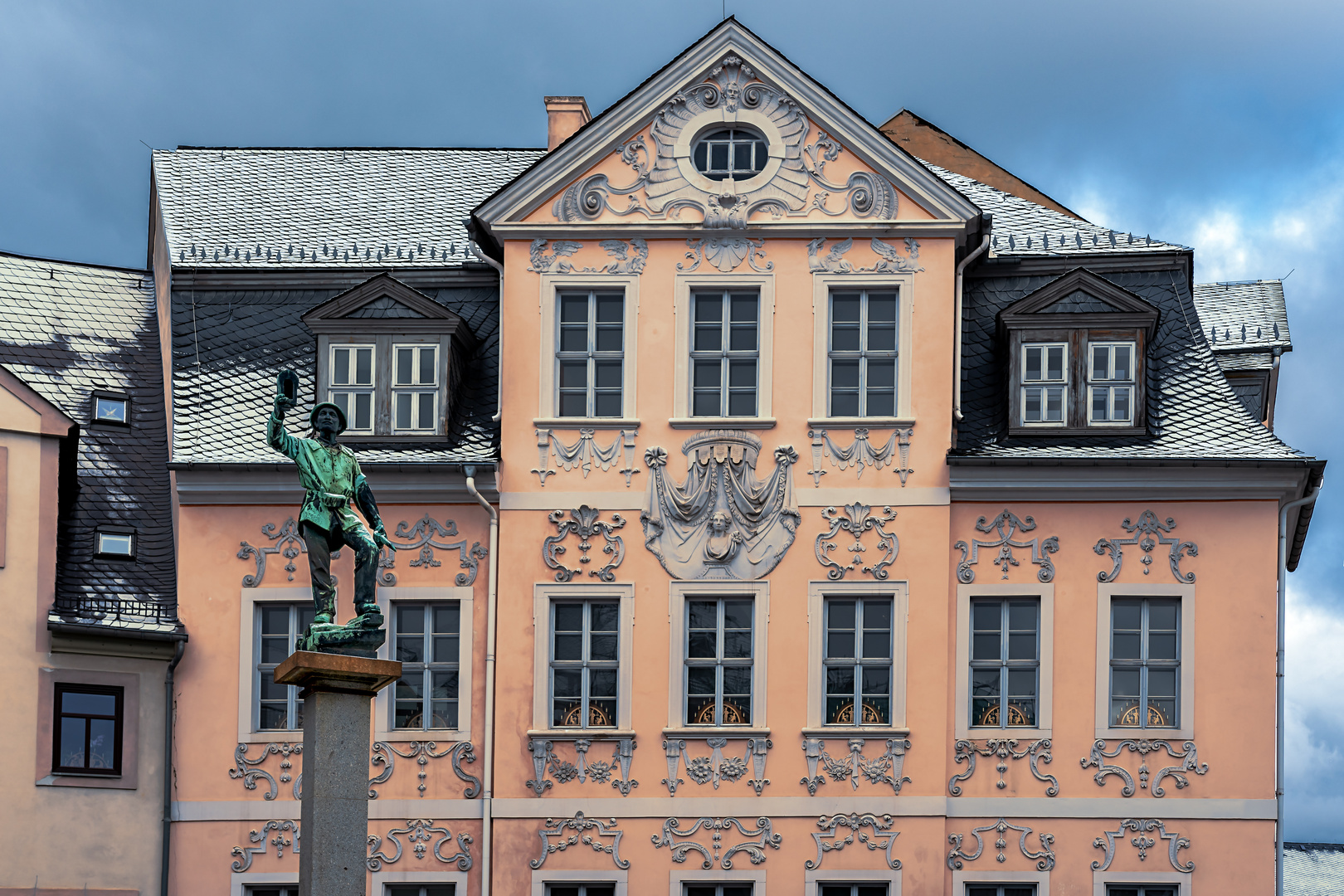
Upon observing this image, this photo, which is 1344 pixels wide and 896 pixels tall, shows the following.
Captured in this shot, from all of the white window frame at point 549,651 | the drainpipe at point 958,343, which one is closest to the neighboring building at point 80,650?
the white window frame at point 549,651

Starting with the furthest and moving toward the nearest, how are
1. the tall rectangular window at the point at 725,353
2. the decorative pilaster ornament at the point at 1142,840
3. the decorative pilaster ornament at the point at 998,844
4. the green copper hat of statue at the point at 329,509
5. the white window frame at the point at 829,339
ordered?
the tall rectangular window at the point at 725,353, the white window frame at the point at 829,339, the decorative pilaster ornament at the point at 998,844, the decorative pilaster ornament at the point at 1142,840, the green copper hat of statue at the point at 329,509

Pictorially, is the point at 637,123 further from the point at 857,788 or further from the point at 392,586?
the point at 857,788

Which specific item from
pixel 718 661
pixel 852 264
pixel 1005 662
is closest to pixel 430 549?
pixel 718 661

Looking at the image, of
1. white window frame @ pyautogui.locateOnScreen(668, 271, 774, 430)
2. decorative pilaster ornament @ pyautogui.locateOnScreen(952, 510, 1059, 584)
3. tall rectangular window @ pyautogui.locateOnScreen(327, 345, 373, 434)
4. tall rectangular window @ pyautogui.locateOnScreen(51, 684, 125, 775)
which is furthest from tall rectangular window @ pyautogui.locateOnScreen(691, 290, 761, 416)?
tall rectangular window @ pyautogui.locateOnScreen(51, 684, 125, 775)

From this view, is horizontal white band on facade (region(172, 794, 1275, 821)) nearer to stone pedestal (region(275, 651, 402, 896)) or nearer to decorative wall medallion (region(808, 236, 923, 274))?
stone pedestal (region(275, 651, 402, 896))

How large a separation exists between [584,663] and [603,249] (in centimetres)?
557

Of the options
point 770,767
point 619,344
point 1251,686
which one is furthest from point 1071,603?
point 619,344

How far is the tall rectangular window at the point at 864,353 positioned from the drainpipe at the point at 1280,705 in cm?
533

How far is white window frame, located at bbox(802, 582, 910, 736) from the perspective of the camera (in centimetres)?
2564

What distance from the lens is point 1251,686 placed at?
25641mm

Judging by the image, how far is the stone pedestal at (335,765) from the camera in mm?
19000

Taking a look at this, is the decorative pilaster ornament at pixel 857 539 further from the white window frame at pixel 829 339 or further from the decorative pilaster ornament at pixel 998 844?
the decorative pilaster ornament at pixel 998 844

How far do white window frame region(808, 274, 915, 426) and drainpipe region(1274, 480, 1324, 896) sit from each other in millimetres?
5054

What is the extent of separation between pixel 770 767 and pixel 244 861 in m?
6.89
